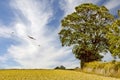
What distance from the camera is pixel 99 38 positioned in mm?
67125

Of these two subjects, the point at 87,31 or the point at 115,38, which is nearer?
the point at 115,38

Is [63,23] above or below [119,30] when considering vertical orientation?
above

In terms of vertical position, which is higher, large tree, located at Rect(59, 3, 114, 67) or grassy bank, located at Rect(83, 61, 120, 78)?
large tree, located at Rect(59, 3, 114, 67)

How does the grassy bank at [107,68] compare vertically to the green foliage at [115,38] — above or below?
below

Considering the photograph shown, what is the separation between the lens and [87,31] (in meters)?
66.4

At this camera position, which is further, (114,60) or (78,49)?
(78,49)

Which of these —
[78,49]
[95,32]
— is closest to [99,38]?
[95,32]

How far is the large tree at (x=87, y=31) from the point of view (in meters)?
66.0

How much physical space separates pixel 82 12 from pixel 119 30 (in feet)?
78.5

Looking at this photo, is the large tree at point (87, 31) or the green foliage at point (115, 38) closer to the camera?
the green foliage at point (115, 38)

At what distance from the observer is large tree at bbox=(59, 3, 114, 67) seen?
2598 inches

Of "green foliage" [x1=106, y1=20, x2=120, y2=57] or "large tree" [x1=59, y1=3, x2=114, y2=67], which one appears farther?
"large tree" [x1=59, y1=3, x2=114, y2=67]

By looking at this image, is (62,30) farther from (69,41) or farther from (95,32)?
(95,32)

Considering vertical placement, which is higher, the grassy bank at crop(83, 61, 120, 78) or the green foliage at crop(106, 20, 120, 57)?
the green foliage at crop(106, 20, 120, 57)
